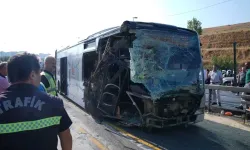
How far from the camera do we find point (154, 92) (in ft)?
22.3

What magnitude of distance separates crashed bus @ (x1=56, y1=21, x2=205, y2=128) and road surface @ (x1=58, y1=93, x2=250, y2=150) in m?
0.33

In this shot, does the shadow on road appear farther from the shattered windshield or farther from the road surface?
the shattered windshield

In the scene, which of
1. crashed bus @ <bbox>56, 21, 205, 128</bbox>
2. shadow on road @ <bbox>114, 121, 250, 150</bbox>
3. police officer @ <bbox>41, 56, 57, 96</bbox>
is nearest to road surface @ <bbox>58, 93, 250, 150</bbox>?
shadow on road @ <bbox>114, 121, 250, 150</bbox>

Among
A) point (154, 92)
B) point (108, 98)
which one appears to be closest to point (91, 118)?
point (108, 98)

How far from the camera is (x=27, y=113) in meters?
2.09

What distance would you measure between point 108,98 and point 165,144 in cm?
282

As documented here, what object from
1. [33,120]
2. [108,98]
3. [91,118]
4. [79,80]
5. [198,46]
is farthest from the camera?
[79,80]

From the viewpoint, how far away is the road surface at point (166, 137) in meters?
6.12

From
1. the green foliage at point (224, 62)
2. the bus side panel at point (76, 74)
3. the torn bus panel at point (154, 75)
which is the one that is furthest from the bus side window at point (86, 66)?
the green foliage at point (224, 62)

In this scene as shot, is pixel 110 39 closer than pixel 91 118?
Yes

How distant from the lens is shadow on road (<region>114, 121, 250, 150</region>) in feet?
20.0

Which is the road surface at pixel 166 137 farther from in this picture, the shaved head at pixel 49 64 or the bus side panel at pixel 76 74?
the bus side panel at pixel 76 74

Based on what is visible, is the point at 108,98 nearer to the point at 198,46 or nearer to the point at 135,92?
the point at 135,92

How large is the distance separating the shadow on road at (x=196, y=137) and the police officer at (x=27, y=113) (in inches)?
166
